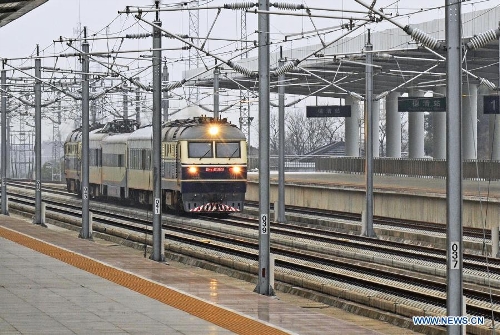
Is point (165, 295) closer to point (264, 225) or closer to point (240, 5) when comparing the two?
point (264, 225)

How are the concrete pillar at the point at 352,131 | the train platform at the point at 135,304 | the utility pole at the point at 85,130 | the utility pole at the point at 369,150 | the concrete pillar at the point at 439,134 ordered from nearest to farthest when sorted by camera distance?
the train platform at the point at 135,304, the utility pole at the point at 85,130, the utility pole at the point at 369,150, the concrete pillar at the point at 439,134, the concrete pillar at the point at 352,131

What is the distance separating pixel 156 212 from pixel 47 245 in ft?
17.5

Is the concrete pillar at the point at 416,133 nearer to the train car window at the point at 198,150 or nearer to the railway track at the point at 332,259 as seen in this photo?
the railway track at the point at 332,259

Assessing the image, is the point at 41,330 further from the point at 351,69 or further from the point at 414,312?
the point at 351,69

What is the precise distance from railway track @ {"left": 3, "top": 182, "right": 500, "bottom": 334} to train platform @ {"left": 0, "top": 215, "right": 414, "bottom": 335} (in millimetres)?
1348

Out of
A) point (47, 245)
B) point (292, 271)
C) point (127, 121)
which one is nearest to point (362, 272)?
point (292, 271)

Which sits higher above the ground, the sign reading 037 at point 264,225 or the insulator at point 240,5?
the insulator at point 240,5

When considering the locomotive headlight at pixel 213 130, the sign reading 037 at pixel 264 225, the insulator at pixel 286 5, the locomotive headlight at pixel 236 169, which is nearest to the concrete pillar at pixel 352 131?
the locomotive headlight at pixel 236 169

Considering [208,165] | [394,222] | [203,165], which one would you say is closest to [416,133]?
[394,222]

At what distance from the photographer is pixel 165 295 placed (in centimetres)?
2191

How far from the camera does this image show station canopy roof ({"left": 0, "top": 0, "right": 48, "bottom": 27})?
66.9ft

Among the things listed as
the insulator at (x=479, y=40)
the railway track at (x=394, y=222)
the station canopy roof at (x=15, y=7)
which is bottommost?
the railway track at (x=394, y=222)

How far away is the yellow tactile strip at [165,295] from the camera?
58.9ft

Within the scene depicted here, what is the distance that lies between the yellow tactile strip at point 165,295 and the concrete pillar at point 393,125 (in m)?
42.7
